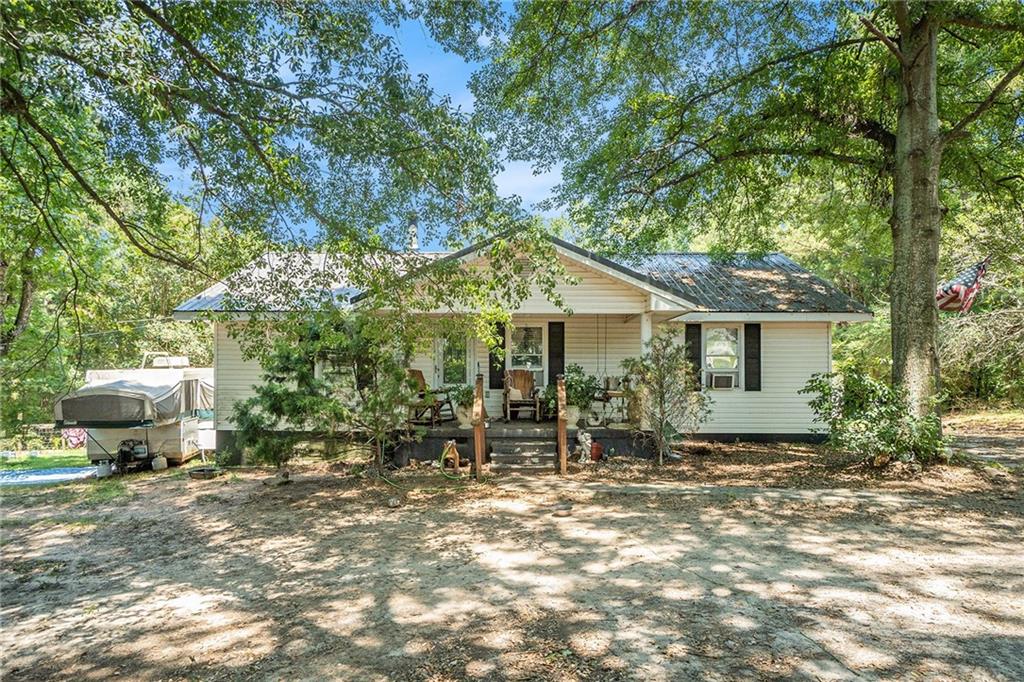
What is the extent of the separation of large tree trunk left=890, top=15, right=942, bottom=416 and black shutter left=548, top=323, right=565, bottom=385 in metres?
6.41

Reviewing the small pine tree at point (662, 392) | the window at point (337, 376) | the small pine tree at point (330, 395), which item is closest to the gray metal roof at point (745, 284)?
the small pine tree at point (662, 392)

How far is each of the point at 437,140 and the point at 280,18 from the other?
1.74m

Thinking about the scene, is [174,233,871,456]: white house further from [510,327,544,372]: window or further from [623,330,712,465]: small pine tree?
[623,330,712,465]: small pine tree

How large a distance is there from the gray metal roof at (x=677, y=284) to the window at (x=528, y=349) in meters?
2.46

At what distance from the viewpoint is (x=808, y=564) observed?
4816 millimetres

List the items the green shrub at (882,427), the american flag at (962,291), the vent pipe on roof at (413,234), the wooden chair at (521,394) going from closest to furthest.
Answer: the vent pipe on roof at (413,234), the green shrub at (882,427), the wooden chair at (521,394), the american flag at (962,291)

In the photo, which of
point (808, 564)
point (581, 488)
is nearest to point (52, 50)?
point (808, 564)

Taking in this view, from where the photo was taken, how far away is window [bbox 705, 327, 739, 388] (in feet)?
42.3

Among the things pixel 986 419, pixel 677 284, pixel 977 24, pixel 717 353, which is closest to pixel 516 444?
pixel 717 353

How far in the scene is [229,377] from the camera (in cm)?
1224

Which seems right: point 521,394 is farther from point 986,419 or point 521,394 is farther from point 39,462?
point 39,462

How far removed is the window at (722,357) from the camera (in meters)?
12.9

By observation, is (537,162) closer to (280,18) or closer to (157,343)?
(280,18)

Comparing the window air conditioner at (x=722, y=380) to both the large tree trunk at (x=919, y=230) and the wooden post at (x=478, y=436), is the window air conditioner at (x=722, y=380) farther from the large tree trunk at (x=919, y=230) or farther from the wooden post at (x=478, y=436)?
the wooden post at (x=478, y=436)
